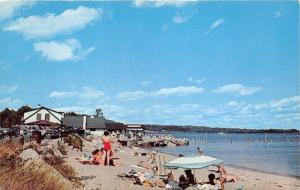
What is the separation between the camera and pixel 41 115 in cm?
4934

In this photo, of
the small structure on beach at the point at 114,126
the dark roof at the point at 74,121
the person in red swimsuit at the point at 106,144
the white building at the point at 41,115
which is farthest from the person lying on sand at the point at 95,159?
the small structure on beach at the point at 114,126

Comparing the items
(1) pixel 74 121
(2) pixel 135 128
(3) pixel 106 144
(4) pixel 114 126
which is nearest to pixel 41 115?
(1) pixel 74 121

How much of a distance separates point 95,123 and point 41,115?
1077cm

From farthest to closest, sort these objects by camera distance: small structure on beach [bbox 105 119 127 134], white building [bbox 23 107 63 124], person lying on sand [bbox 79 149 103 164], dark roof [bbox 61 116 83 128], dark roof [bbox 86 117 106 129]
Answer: small structure on beach [bbox 105 119 127 134] < dark roof [bbox 86 117 106 129] < dark roof [bbox 61 116 83 128] < white building [bbox 23 107 63 124] < person lying on sand [bbox 79 149 103 164]

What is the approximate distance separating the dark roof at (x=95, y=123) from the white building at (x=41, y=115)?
787 cm

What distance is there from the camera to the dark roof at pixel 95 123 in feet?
192

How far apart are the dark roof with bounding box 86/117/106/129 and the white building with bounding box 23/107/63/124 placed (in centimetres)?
787

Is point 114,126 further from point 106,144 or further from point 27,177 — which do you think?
point 27,177

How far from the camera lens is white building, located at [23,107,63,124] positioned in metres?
49.1

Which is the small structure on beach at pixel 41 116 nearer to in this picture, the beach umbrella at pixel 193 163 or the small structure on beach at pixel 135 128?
the small structure on beach at pixel 135 128

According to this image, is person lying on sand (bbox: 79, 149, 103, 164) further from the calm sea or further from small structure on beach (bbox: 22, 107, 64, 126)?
small structure on beach (bbox: 22, 107, 64, 126)

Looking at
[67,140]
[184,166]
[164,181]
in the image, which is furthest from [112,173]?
[67,140]

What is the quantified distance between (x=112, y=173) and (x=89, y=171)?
26.6 inches

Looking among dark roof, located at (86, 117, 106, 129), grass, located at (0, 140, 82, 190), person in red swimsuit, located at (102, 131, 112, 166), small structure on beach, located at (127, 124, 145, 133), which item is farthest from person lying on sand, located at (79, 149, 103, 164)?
small structure on beach, located at (127, 124, 145, 133)
